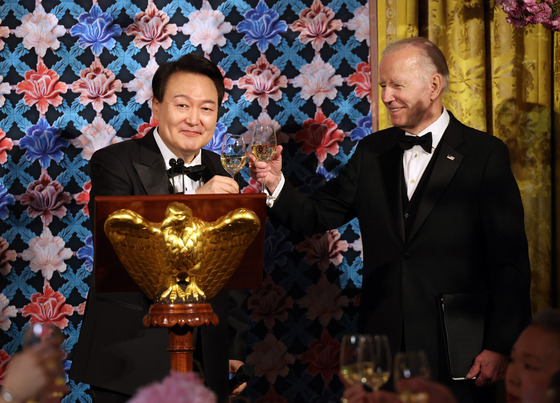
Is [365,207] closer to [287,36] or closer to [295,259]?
[295,259]

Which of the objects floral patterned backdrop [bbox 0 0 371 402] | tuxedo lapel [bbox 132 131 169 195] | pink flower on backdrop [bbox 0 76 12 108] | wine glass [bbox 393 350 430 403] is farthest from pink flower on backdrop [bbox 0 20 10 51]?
wine glass [bbox 393 350 430 403]

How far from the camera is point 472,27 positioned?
359cm

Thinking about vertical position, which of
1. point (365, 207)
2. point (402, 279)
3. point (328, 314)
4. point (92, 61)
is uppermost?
point (92, 61)

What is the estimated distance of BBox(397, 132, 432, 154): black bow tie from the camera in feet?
Result: 9.78

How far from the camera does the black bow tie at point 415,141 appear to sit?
298 cm

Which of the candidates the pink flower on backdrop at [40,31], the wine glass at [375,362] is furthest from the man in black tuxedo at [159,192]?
the pink flower on backdrop at [40,31]

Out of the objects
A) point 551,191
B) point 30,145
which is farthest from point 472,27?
point 30,145

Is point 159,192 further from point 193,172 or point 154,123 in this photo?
point 154,123

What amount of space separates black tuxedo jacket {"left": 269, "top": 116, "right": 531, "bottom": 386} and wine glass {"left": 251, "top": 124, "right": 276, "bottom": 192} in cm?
47

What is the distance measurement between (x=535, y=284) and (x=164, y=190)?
6.25ft

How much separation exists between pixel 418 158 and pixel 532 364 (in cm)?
147

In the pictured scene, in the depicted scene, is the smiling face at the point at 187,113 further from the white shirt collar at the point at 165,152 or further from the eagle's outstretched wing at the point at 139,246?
the eagle's outstretched wing at the point at 139,246

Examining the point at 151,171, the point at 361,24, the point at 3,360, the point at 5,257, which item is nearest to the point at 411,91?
the point at 361,24

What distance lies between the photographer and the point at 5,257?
3621 mm
